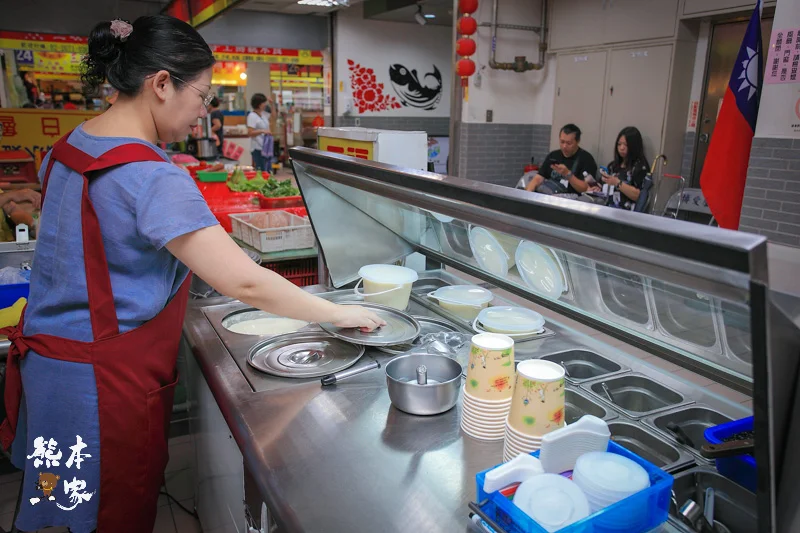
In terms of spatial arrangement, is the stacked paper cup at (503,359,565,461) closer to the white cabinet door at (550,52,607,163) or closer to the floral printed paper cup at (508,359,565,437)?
the floral printed paper cup at (508,359,565,437)

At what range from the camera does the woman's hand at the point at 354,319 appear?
1764mm

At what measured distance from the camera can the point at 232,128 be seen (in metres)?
13.9

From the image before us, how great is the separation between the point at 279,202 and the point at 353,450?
295cm

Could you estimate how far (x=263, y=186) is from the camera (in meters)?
4.90

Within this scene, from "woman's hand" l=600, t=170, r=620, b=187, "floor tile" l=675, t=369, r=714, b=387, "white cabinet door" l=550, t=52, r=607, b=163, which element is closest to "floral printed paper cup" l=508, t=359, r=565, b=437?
"floor tile" l=675, t=369, r=714, b=387

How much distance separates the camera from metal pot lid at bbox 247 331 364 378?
1794mm

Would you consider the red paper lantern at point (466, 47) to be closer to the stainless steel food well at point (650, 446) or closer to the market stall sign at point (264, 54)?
the market stall sign at point (264, 54)

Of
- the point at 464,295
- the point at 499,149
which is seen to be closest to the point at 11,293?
the point at 464,295

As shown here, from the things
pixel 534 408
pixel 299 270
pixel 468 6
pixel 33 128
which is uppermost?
pixel 468 6

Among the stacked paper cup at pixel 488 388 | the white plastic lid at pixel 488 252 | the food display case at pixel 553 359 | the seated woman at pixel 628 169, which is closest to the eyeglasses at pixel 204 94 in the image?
the food display case at pixel 553 359

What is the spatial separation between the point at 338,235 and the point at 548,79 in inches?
292

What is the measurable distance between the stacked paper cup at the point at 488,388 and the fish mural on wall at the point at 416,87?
11.2m

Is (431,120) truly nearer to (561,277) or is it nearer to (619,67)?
(619,67)

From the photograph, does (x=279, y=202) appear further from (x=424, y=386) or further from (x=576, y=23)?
(x=576, y=23)
